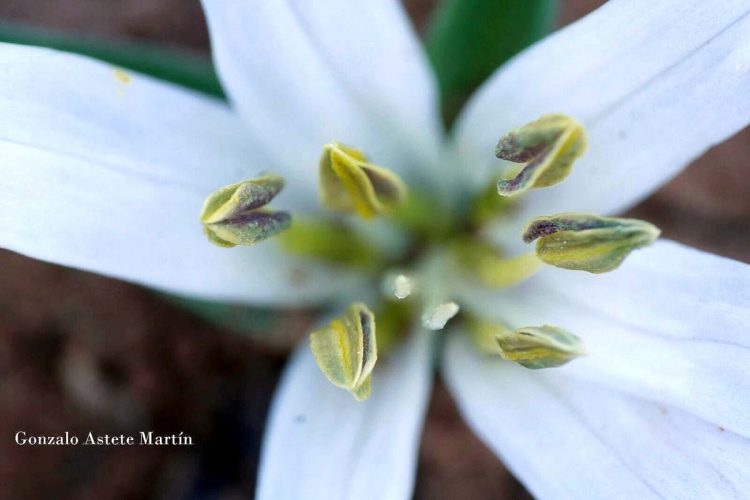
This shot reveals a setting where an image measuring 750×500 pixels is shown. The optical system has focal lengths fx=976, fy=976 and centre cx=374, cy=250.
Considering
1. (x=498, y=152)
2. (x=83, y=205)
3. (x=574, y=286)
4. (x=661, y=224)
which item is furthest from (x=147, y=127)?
(x=661, y=224)

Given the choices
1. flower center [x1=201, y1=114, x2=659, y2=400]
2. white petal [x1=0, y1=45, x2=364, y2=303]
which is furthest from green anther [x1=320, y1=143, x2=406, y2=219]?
white petal [x1=0, y1=45, x2=364, y2=303]

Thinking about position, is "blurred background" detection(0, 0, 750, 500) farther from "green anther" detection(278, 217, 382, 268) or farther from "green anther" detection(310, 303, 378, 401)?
"green anther" detection(310, 303, 378, 401)

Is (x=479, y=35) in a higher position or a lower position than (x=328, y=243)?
higher

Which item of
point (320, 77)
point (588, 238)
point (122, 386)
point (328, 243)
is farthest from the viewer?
point (122, 386)

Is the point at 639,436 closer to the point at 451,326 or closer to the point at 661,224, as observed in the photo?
the point at 451,326

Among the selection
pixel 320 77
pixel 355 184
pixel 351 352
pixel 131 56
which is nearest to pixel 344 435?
pixel 351 352

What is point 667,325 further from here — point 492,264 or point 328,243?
point 328,243

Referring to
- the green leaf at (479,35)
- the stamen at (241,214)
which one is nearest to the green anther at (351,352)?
the stamen at (241,214)
